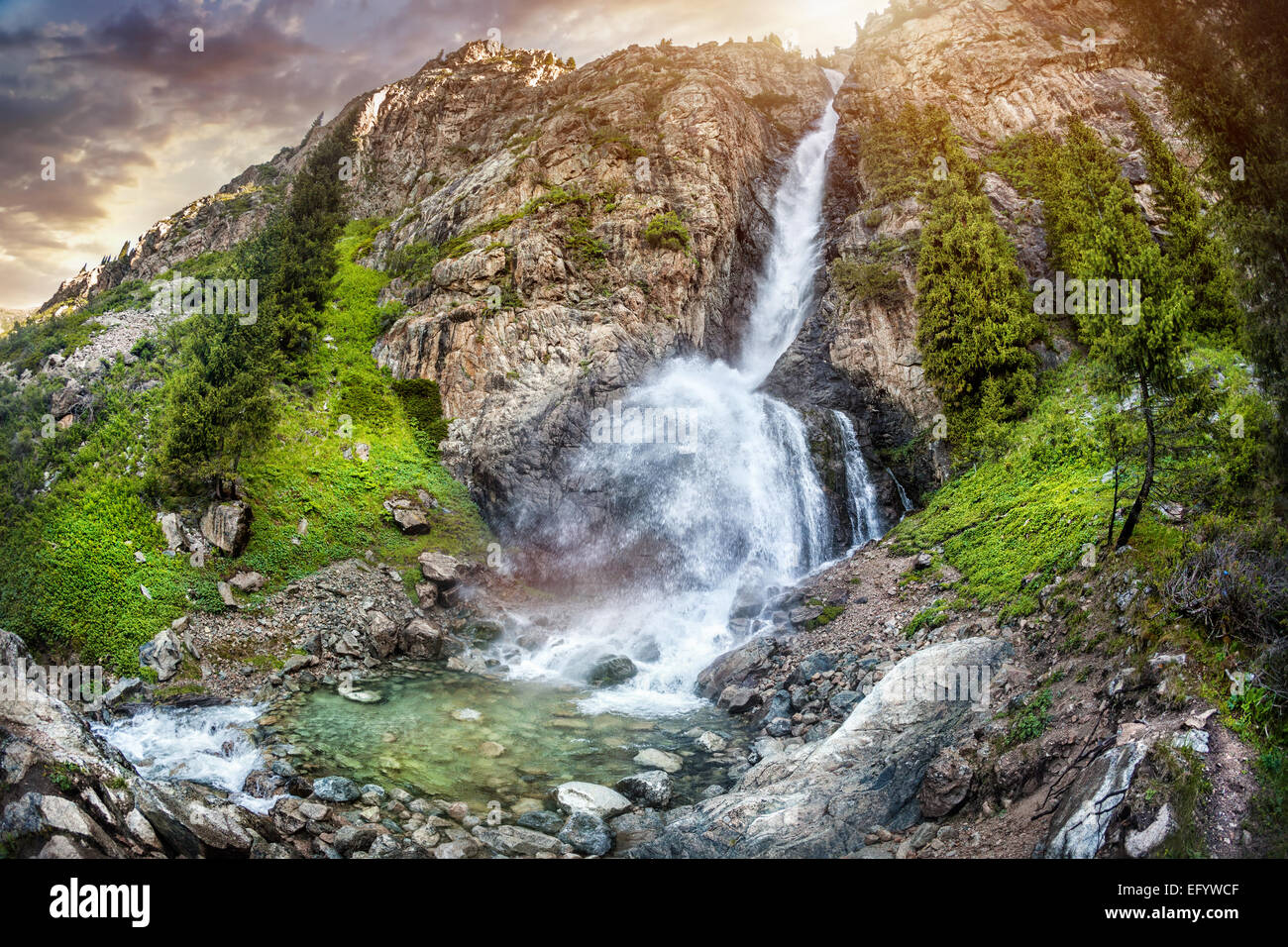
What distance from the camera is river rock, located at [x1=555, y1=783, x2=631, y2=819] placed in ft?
35.6

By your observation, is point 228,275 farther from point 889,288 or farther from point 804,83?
point 804,83

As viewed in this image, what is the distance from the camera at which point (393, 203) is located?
2258 inches

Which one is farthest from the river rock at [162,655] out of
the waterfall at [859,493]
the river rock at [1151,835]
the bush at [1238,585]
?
the waterfall at [859,493]

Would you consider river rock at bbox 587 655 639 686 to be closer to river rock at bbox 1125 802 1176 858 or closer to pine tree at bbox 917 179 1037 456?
river rock at bbox 1125 802 1176 858

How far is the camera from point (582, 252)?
112ft

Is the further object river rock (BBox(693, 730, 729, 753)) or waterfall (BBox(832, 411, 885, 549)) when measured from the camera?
waterfall (BBox(832, 411, 885, 549))

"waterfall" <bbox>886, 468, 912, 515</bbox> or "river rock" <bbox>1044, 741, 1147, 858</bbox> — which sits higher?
"waterfall" <bbox>886, 468, 912, 515</bbox>

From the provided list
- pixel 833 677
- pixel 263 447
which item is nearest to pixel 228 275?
pixel 263 447

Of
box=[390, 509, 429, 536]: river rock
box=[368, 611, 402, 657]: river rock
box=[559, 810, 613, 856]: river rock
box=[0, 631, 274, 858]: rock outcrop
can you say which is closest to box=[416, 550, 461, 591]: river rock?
box=[390, 509, 429, 536]: river rock

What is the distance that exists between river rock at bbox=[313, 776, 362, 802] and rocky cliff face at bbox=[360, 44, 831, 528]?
646 inches

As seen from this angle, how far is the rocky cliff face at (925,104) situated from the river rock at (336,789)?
2312 cm

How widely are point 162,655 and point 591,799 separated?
40.2ft

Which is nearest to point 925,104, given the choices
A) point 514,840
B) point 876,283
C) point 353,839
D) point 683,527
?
point 876,283

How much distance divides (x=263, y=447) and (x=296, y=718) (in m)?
12.7
